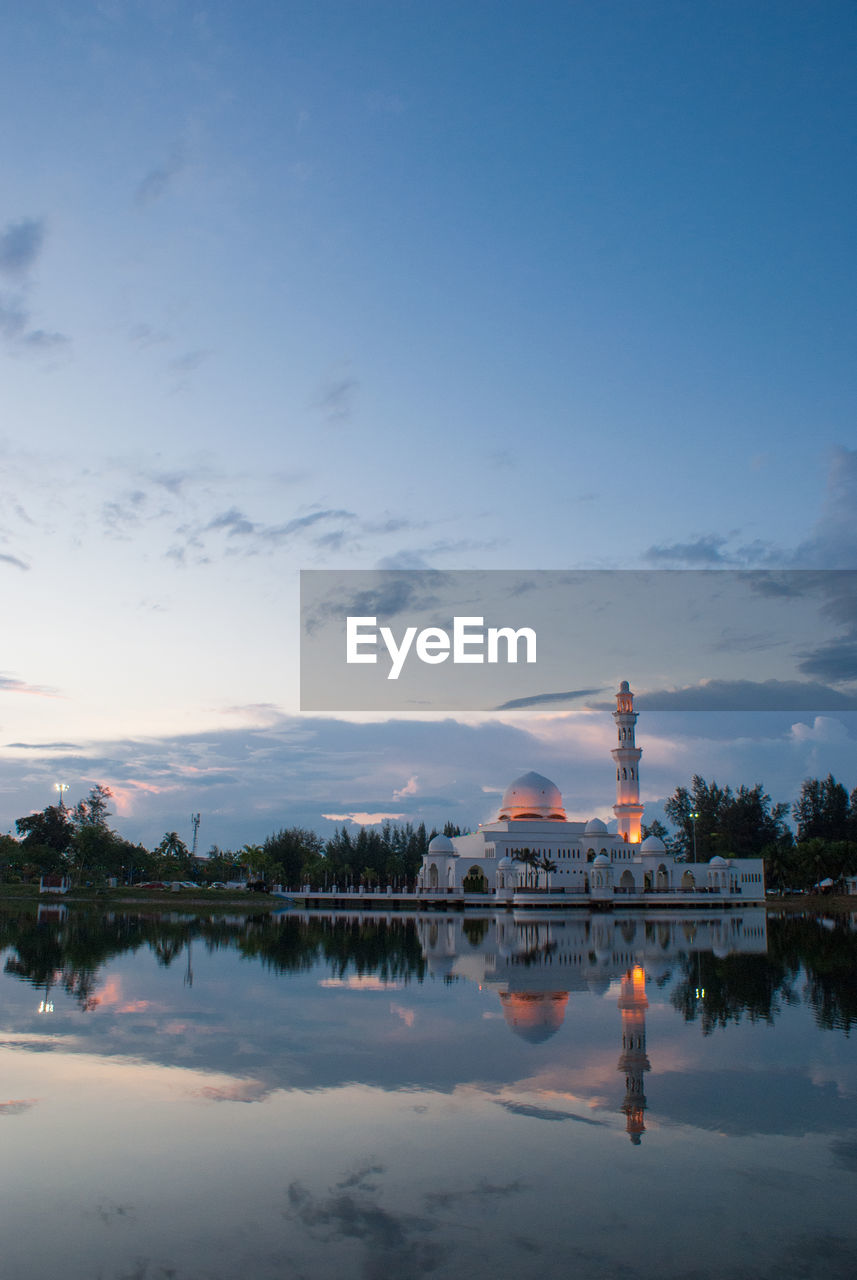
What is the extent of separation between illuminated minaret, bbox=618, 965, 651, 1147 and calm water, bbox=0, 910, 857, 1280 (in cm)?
7

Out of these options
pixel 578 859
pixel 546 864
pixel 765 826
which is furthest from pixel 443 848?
pixel 765 826

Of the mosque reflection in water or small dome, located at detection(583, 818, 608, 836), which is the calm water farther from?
small dome, located at detection(583, 818, 608, 836)

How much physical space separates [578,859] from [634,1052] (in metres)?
64.4

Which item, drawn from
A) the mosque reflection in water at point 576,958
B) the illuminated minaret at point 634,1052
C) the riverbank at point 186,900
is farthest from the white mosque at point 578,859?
the illuminated minaret at point 634,1052

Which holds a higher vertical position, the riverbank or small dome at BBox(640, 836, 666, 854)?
small dome at BBox(640, 836, 666, 854)

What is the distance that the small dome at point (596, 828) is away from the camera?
77500 mm

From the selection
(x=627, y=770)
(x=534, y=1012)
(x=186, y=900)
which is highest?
(x=627, y=770)

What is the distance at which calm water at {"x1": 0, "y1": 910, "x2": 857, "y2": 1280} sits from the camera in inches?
301

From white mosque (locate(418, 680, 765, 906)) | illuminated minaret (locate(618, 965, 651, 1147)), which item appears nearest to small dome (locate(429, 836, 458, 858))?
white mosque (locate(418, 680, 765, 906))

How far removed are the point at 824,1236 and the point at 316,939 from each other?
102ft

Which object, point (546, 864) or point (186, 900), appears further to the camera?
point (546, 864)

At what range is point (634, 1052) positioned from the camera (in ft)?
47.7

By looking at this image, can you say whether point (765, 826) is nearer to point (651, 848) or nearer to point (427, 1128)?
point (651, 848)

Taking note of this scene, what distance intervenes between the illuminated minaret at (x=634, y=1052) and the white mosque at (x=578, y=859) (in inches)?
1952
